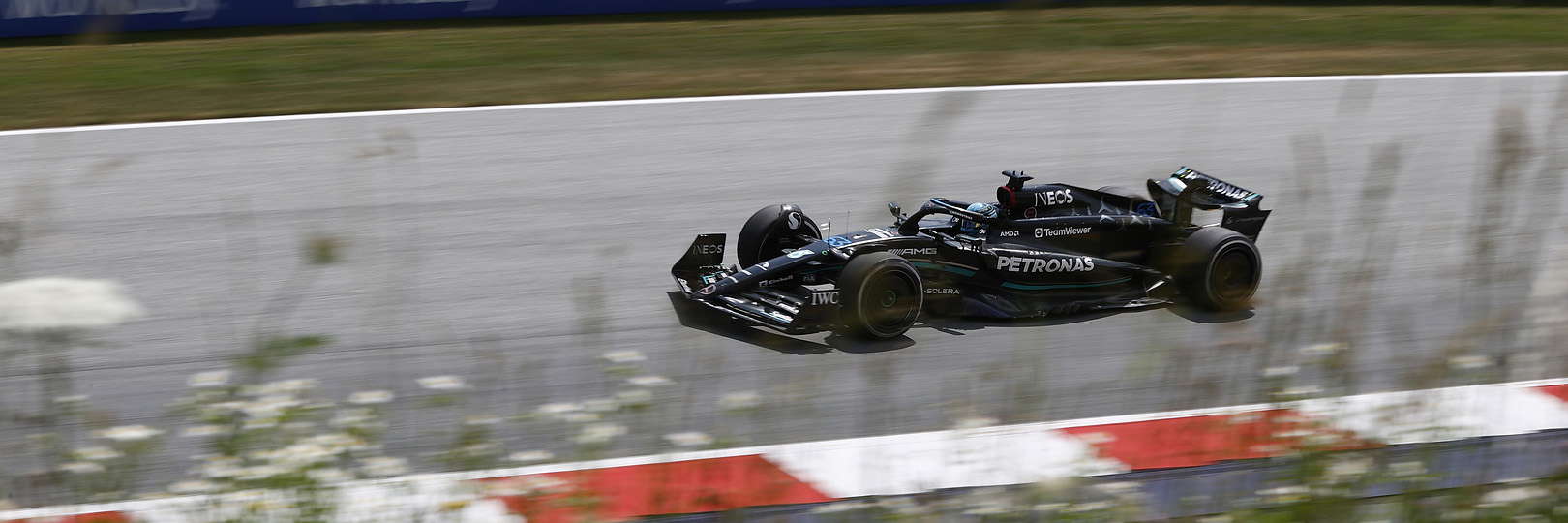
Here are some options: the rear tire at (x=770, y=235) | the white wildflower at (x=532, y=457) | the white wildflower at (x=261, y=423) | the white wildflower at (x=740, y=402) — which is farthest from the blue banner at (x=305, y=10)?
the white wildflower at (x=740, y=402)

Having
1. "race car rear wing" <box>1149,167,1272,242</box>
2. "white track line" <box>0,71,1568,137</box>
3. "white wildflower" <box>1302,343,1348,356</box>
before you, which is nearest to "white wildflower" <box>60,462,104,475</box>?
"white wildflower" <box>1302,343,1348,356</box>

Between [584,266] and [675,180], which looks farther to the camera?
[675,180]

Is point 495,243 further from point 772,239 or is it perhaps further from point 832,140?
point 832,140

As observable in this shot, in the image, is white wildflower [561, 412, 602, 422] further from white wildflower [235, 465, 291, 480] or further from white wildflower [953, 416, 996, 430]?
white wildflower [953, 416, 996, 430]

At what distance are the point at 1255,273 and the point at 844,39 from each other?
9.33m

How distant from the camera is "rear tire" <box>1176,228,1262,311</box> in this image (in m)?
7.04

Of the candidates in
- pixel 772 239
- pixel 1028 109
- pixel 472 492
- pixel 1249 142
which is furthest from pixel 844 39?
pixel 472 492

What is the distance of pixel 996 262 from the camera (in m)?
6.88

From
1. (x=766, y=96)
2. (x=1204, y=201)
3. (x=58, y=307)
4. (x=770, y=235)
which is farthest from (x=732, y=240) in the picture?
(x=58, y=307)

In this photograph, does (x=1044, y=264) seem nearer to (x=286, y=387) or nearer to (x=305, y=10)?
(x=286, y=387)

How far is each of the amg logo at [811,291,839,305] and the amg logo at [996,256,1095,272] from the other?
94 centimetres

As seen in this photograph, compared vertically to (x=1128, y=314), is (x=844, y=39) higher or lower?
higher

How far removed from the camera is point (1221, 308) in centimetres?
711

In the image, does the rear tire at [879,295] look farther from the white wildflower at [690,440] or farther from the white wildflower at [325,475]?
the white wildflower at [325,475]
